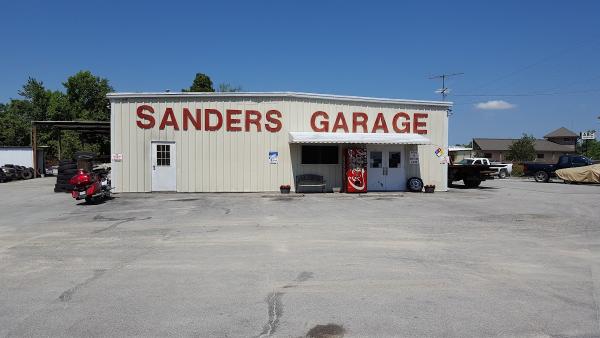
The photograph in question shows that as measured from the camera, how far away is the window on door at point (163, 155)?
1967 cm

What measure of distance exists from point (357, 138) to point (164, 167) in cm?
851

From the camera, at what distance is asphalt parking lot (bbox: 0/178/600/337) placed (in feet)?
15.4

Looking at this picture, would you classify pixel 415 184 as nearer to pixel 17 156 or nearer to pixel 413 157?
pixel 413 157

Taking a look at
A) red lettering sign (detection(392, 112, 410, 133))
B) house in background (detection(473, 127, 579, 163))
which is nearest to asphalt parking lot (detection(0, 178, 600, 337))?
red lettering sign (detection(392, 112, 410, 133))

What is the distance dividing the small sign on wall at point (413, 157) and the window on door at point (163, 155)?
11.2 meters

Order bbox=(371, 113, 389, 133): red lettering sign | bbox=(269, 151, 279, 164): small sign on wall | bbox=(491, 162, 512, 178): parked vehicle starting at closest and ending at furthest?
1. bbox=(269, 151, 279, 164): small sign on wall
2. bbox=(371, 113, 389, 133): red lettering sign
3. bbox=(491, 162, 512, 178): parked vehicle

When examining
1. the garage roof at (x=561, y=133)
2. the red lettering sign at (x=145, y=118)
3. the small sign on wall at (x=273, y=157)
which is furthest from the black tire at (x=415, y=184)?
the garage roof at (x=561, y=133)

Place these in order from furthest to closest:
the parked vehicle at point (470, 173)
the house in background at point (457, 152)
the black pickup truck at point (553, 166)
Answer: the house in background at point (457, 152) → the black pickup truck at point (553, 166) → the parked vehicle at point (470, 173)

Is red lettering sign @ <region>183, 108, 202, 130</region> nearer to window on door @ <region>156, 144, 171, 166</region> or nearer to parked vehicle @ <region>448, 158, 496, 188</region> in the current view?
window on door @ <region>156, 144, 171, 166</region>

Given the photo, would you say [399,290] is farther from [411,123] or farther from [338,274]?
[411,123]

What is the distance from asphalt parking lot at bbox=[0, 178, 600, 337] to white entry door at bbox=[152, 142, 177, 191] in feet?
21.5

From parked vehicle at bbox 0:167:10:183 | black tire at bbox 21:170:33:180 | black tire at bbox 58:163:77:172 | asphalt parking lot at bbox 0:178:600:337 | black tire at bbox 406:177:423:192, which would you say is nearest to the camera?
asphalt parking lot at bbox 0:178:600:337

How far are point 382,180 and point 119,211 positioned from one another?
1229cm

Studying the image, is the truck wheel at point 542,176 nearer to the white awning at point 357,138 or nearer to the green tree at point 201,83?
the white awning at point 357,138
